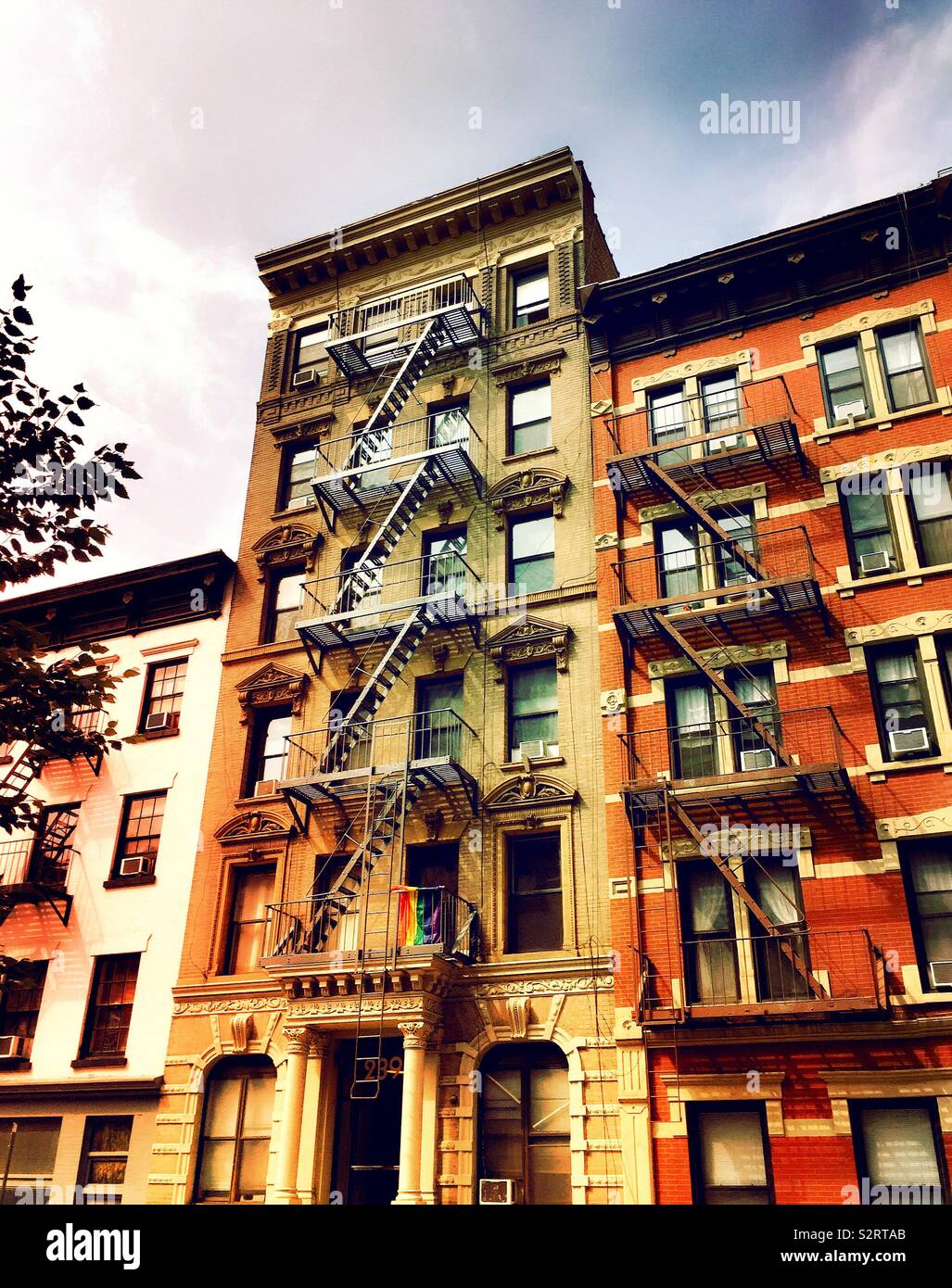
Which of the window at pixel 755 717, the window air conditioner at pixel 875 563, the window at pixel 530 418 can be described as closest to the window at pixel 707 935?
the window at pixel 755 717

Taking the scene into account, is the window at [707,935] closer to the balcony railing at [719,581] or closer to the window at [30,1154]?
the balcony railing at [719,581]

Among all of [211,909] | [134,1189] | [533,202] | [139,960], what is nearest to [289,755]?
[211,909]

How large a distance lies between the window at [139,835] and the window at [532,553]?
1027 cm

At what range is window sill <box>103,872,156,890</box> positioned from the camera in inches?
958

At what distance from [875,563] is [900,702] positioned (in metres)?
2.81

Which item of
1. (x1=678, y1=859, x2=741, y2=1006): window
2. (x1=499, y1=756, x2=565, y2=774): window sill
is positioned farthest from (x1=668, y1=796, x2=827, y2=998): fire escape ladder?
(x1=499, y1=756, x2=565, y2=774): window sill

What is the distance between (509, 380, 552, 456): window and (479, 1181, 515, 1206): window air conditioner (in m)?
15.6

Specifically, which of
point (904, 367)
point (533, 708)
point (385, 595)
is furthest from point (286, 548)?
point (904, 367)

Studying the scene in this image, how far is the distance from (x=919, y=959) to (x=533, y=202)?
20.7 meters

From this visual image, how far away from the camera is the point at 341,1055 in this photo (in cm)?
2094

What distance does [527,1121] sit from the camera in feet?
61.6

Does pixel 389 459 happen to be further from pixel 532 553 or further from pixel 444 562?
pixel 532 553

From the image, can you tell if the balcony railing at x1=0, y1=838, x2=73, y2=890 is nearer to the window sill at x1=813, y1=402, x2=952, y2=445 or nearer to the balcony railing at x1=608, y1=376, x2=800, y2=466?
the balcony railing at x1=608, y1=376, x2=800, y2=466

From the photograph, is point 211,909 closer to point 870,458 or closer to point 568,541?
point 568,541
